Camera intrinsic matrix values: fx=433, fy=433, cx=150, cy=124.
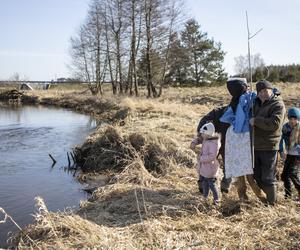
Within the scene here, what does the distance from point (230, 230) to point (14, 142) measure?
14.3 metres

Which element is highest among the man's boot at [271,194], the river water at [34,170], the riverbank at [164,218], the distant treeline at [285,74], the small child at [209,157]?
the distant treeline at [285,74]

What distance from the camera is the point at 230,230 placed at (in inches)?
214

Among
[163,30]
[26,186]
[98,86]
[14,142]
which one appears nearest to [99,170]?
[26,186]

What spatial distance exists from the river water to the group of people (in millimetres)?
3246

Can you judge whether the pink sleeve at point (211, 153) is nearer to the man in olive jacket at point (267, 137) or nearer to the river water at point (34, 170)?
the man in olive jacket at point (267, 137)

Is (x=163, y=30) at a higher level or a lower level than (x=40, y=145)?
higher

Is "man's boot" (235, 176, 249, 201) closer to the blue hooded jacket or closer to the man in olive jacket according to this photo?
the man in olive jacket

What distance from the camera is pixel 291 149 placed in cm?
659

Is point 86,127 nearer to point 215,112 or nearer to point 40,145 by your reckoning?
point 40,145

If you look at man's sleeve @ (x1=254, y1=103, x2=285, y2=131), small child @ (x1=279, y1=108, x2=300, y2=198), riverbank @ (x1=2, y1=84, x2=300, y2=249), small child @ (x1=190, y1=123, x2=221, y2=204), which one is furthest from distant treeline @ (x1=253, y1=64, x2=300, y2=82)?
man's sleeve @ (x1=254, y1=103, x2=285, y2=131)

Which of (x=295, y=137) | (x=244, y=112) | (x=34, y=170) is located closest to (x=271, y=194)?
(x=295, y=137)

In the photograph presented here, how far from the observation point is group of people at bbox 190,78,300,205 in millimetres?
6094

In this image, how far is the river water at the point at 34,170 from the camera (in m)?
8.88

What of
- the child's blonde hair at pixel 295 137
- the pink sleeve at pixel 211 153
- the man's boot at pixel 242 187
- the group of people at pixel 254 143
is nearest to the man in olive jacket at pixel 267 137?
the group of people at pixel 254 143
